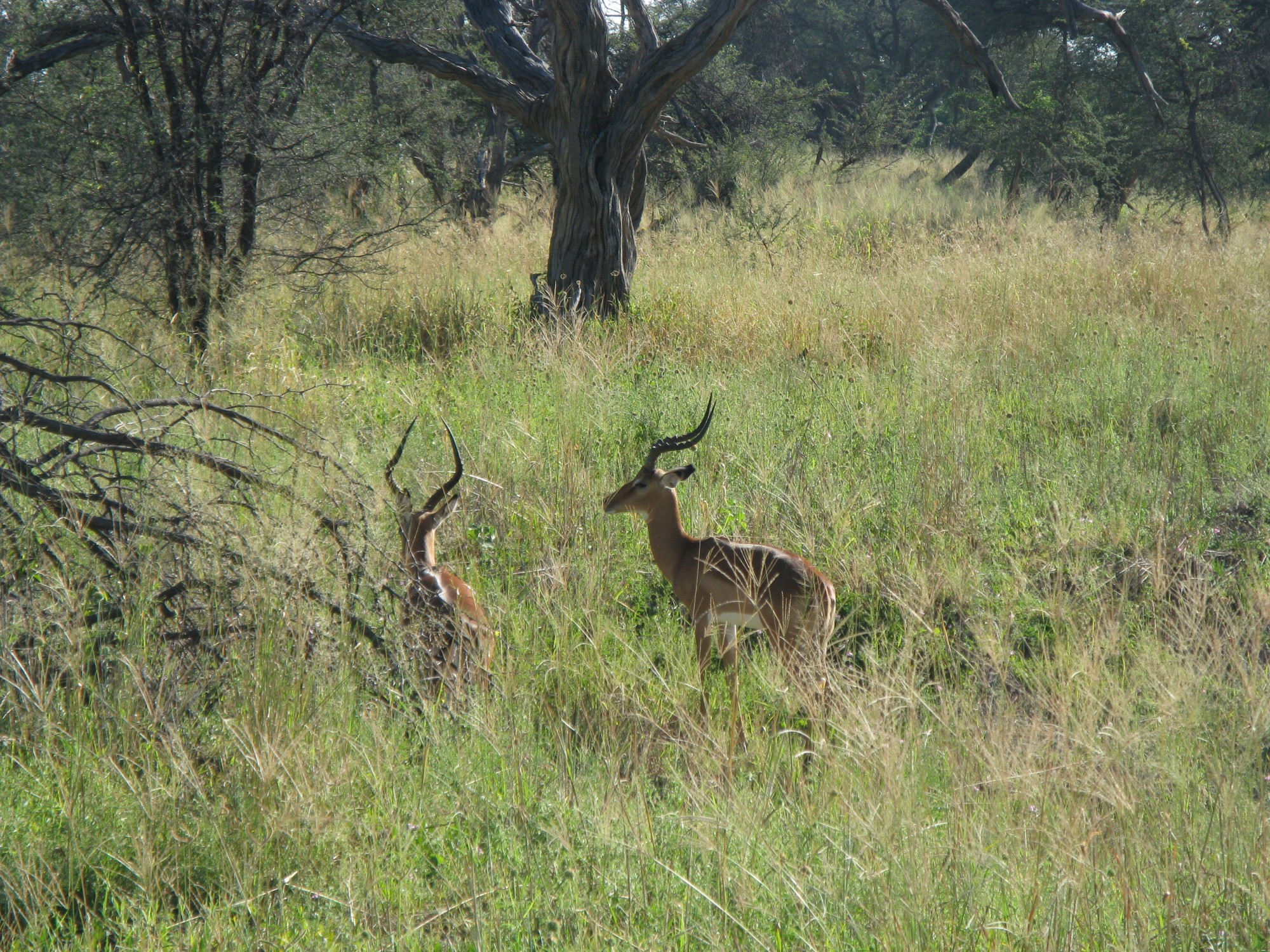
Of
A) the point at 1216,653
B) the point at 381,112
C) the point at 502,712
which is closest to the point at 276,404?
the point at 502,712

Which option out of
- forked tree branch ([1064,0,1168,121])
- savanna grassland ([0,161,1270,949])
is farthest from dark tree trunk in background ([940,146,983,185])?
savanna grassland ([0,161,1270,949])

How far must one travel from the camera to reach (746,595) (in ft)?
12.0

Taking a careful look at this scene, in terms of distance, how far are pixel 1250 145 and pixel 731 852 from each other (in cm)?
1597

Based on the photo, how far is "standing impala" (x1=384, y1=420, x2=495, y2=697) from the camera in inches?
128

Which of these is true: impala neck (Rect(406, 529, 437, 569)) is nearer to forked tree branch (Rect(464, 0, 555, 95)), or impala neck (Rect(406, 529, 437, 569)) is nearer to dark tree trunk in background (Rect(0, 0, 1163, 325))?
dark tree trunk in background (Rect(0, 0, 1163, 325))

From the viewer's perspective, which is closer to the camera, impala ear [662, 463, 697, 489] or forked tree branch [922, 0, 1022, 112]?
impala ear [662, 463, 697, 489]

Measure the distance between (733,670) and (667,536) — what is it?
813mm

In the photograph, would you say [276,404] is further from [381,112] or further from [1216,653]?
[1216,653]

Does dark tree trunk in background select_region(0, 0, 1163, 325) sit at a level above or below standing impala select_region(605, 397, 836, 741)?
above

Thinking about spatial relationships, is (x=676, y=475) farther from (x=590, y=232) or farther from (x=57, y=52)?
(x=57, y=52)

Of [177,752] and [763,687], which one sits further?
[763,687]

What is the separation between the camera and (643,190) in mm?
9344

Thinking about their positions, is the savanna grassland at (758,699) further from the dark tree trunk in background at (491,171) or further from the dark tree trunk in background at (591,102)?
the dark tree trunk in background at (491,171)

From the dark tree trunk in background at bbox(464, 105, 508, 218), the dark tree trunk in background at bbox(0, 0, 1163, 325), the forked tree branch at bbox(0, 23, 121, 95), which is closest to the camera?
the forked tree branch at bbox(0, 23, 121, 95)
